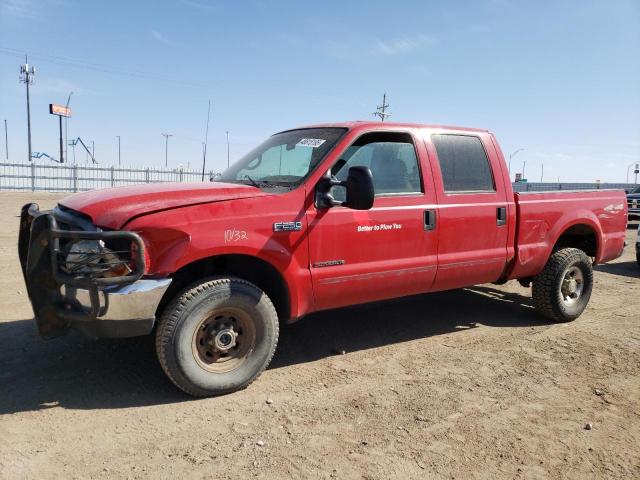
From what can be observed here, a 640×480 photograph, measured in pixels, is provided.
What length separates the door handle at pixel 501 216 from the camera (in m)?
4.71

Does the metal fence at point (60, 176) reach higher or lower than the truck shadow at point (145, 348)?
higher

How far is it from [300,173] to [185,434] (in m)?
2.01

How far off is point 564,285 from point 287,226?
3.52 metres

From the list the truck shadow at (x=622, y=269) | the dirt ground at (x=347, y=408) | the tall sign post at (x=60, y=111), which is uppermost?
the tall sign post at (x=60, y=111)

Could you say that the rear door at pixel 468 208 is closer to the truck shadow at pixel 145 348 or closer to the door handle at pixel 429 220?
the door handle at pixel 429 220

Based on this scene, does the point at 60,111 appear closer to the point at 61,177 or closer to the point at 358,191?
the point at 61,177

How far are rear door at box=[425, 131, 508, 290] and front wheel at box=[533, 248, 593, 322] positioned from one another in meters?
0.72

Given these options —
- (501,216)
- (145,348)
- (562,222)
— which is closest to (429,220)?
(501,216)

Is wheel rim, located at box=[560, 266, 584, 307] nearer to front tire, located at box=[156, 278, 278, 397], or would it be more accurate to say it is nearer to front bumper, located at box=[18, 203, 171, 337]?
front tire, located at box=[156, 278, 278, 397]

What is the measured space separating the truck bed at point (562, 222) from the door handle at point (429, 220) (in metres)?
1.15

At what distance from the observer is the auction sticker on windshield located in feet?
13.1

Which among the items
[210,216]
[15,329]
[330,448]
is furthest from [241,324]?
[15,329]

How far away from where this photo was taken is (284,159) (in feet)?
13.7

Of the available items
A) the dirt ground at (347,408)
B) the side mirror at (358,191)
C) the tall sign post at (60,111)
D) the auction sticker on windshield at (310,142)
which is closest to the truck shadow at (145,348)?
the dirt ground at (347,408)
